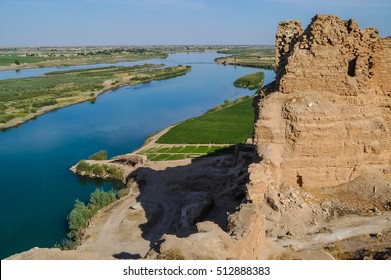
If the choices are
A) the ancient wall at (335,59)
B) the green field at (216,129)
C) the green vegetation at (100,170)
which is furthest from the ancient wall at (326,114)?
the green field at (216,129)

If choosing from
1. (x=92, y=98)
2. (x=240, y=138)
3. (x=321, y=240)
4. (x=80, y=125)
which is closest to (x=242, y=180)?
(x=321, y=240)

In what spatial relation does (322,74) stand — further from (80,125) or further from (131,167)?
(80,125)

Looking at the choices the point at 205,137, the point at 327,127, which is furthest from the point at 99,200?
the point at 205,137

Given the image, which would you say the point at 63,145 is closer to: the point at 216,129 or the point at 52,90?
the point at 216,129

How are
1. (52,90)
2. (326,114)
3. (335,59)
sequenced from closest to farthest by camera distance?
1. (326,114)
2. (335,59)
3. (52,90)

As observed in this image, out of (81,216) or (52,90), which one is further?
(52,90)

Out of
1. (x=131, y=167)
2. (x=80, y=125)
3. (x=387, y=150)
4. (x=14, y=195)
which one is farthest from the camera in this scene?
(x=80, y=125)

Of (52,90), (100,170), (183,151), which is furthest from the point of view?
(52,90)
